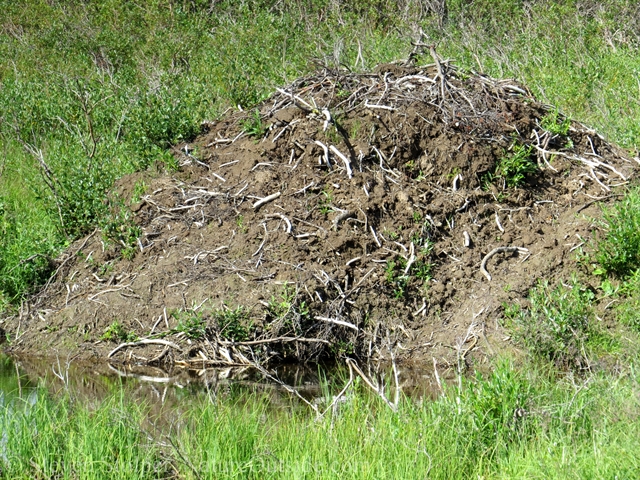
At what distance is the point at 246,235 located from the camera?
7.21 metres

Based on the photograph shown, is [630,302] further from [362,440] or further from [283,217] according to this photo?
[362,440]

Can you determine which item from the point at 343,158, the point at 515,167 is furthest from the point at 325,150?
the point at 515,167

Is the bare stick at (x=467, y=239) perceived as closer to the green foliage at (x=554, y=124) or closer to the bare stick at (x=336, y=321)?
the bare stick at (x=336, y=321)

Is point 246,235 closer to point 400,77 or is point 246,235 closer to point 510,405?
point 400,77

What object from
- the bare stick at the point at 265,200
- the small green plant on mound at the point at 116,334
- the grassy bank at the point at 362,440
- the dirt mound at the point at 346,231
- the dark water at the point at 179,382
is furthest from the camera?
the bare stick at the point at 265,200

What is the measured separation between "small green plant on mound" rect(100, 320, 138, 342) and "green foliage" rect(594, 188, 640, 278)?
3735mm

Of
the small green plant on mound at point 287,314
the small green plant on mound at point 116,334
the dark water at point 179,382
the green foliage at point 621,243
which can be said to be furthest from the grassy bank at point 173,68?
the green foliage at point 621,243

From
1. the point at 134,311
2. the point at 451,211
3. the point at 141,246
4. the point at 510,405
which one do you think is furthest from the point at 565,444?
the point at 141,246

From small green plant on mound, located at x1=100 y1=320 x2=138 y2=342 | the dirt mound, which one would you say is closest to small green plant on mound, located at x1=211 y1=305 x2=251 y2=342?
the dirt mound

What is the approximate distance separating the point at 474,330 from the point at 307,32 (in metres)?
7.90

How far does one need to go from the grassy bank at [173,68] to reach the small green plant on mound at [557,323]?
2.58 meters

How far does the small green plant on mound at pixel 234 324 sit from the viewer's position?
256 inches

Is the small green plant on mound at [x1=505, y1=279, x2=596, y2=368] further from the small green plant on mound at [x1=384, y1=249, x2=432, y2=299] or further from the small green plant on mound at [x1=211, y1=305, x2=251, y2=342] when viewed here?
the small green plant on mound at [x1=211, y1=305, x2=251, y2=342]

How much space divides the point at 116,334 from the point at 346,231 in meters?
2.05
